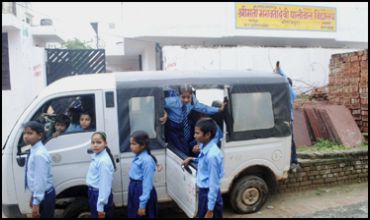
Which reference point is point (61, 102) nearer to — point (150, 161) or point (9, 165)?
point (9, 165)

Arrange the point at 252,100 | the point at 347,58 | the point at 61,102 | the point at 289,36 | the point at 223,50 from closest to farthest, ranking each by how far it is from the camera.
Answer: the point at 61,102 < the point at 252,100 < the point at 347,58 < the point at 223,50 < the point at 289,36

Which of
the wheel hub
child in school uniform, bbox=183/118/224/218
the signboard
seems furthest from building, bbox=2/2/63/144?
the signboard

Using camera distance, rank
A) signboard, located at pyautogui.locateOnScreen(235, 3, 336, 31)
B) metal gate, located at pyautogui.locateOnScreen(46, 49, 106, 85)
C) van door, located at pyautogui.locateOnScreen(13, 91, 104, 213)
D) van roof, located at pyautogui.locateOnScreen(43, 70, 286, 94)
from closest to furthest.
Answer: van door, located at pyautogui.locateOnScreen(13, 91, 104, 213) < van roof, located at pyautogui.locateOnScreen(43, 70, 286, 94) < metal gate, located at pyautogui.locateOnScreen(46, 49, 106, 85) < signboard, located at pyautogui.locateOnScreen(235, 3, 336, 31)

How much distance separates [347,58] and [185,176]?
18.4ft

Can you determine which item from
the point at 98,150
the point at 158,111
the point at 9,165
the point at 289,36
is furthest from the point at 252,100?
the point at 289,36

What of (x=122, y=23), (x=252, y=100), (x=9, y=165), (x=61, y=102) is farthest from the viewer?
(x=122, y=23)

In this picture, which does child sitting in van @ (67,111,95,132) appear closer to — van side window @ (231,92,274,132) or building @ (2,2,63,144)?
van side window @ (231,92,274,132)

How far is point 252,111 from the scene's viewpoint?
5.02 m

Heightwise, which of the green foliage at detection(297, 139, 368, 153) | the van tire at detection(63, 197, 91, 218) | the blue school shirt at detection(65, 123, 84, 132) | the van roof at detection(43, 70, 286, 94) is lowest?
the van tire at detection(63, 197, 91, 218)

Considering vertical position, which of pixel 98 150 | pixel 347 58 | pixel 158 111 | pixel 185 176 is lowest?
pixel 185 176

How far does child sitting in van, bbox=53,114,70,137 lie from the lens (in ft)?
14.1

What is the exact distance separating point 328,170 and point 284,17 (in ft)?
24.0

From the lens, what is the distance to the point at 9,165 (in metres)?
4.16

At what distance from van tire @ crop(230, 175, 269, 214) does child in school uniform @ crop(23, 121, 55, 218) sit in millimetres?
2349
